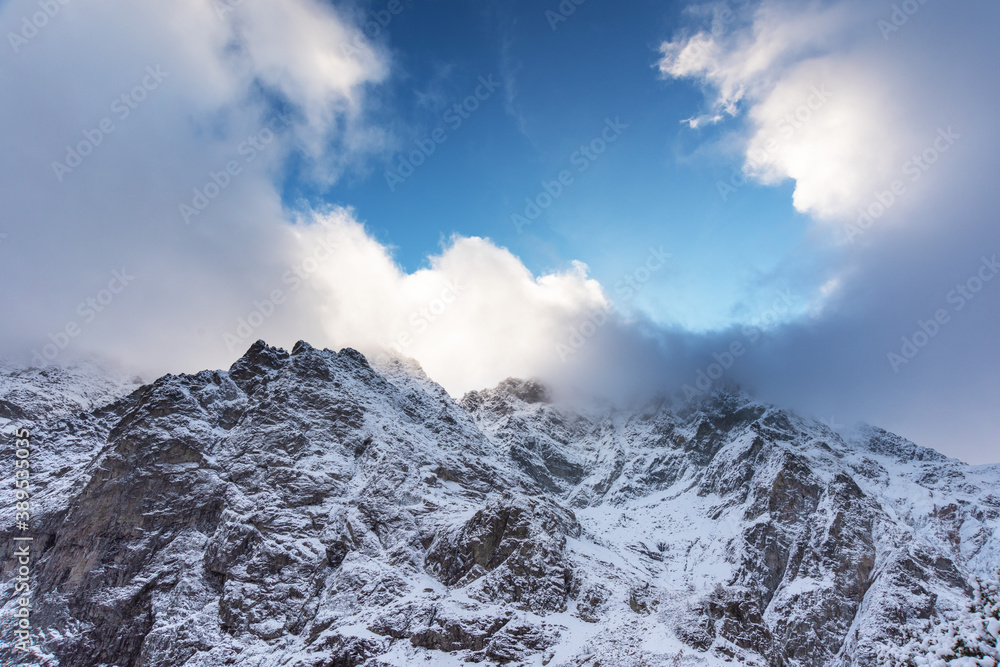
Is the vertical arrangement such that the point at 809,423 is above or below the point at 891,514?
above

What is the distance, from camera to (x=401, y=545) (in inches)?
3319

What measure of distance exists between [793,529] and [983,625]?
90.9 m

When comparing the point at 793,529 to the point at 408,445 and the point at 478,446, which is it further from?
the point at 408,445

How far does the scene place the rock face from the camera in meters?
69.4

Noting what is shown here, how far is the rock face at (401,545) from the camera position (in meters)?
69.4

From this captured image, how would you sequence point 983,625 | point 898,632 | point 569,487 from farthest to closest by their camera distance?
1. point 569,487
2. point 898,632
3. point 983,625

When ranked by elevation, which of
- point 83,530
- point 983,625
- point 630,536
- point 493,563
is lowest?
Answer: point 83,530

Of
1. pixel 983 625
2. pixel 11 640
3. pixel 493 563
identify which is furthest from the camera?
pixel 493 563

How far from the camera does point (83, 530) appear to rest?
80.1m

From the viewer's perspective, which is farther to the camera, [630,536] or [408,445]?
[630,536]

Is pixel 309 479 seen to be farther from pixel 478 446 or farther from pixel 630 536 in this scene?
pixel 630 536

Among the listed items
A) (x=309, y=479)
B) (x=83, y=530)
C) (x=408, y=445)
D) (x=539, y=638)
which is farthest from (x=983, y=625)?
(x=83, y=530)

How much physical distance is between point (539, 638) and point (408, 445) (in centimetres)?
4845

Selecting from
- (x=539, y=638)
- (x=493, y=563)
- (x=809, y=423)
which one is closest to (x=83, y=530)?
(x=493, y=563)
